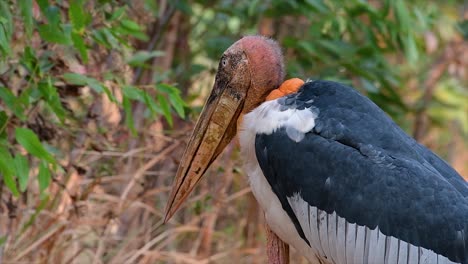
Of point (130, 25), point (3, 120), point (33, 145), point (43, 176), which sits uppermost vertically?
point (130, 25)

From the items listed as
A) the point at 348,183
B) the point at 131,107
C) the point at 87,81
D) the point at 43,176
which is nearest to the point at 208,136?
the point at 87,81

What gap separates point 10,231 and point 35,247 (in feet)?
0.52

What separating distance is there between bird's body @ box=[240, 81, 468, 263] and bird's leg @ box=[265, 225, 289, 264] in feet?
0.33

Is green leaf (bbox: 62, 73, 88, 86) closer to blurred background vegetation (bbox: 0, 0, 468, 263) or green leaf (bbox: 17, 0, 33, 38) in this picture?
blurred background vegetation (bbox: 0, 0, 468, 263)

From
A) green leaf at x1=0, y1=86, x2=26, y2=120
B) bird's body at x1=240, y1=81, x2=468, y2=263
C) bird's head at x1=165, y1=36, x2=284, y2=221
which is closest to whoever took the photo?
bird's body at x1=240, y1=81, x2=468, y2=263

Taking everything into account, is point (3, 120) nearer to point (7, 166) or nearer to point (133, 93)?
point (7, 166)

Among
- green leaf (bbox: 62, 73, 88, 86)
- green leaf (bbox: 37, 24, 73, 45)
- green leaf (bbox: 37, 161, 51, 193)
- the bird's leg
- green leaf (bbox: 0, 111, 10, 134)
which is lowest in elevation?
the bird's leg

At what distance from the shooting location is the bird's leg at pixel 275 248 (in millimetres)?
4359

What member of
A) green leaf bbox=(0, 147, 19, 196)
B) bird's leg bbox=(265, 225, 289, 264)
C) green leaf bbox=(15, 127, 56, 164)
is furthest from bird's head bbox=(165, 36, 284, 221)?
green leaf bbox=(0, 147, 19, 196)

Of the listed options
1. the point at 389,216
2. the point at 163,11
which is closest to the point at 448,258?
the point at 389,216

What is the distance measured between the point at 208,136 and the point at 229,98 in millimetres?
191

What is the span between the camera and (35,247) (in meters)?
5.54

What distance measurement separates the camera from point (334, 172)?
13.0 feet

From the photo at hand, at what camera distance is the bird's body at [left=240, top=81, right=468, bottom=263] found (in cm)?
384
